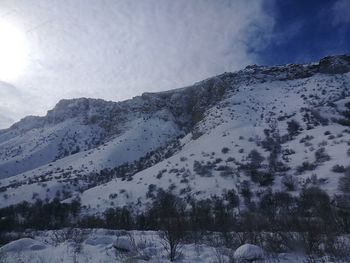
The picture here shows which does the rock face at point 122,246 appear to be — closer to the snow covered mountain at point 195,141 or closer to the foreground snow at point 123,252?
the foreground snow at point 123,252

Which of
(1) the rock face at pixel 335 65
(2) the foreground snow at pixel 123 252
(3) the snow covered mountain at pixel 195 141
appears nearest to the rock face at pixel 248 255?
(2) the foreground snow at pixel 123 252

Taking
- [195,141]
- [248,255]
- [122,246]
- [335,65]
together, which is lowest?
[248,255]

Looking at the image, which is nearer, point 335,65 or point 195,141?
point 195,141

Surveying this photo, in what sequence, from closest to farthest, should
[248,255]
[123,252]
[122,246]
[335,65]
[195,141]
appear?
[248,255] < [123,252] < [122,246] < [195,141] < [335,65]

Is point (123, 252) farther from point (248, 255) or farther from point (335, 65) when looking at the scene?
point (335, 65)

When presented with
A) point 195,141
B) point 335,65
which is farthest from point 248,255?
point 335,65

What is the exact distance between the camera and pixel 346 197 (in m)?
25.5

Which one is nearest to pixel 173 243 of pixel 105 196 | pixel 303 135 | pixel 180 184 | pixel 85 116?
pixel 180 184

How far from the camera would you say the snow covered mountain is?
3766cm

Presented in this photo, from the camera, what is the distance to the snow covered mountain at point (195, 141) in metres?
37.7

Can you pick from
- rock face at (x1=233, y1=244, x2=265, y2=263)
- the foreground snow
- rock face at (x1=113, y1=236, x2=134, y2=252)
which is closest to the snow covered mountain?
the foreground snow

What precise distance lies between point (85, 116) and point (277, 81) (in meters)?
49.9

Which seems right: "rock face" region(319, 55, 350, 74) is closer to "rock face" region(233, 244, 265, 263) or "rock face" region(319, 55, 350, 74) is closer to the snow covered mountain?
the snow covered mountain

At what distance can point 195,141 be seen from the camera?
56.4 m
